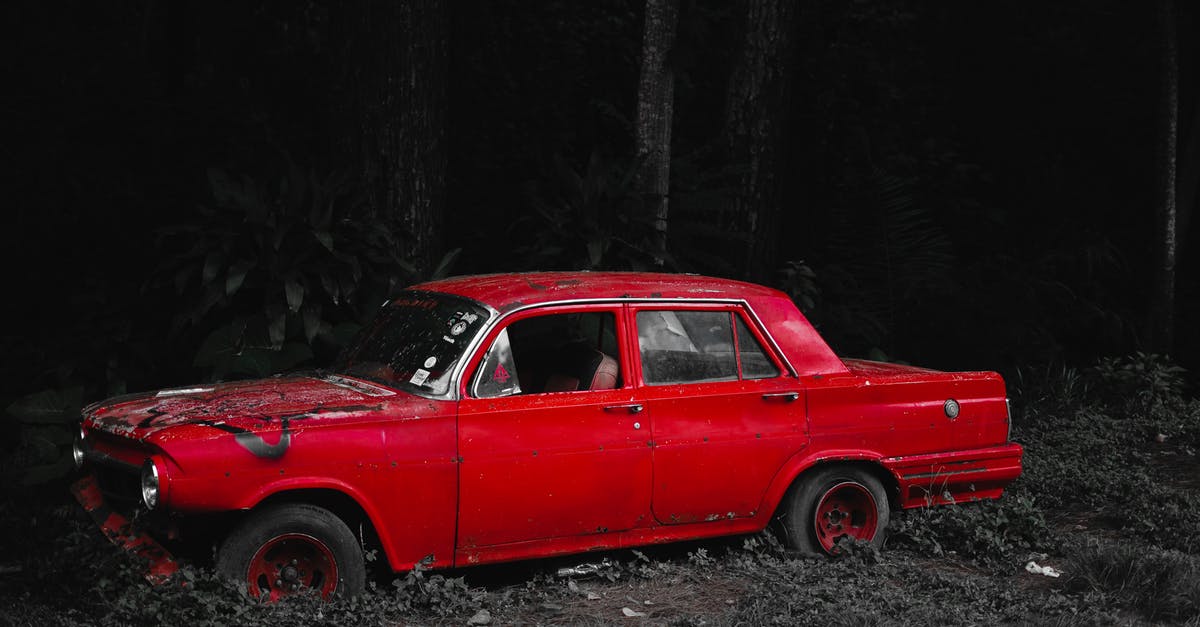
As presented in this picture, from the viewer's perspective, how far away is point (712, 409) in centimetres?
615

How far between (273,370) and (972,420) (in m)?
4.35

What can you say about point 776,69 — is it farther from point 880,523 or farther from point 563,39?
point 880,523

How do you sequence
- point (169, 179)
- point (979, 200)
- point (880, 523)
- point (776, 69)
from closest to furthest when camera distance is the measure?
point (880, 523) < point (169, 179) < point (776, 69) < point (979, 200)

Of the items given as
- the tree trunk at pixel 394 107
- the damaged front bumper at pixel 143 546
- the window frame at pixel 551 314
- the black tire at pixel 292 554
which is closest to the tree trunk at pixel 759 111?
the tree trunk at pixel 394 107

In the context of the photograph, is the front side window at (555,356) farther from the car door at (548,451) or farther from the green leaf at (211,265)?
the green leaf at (211,265)

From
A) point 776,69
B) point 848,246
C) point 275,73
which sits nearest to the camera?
point 776,69

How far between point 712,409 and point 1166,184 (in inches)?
349

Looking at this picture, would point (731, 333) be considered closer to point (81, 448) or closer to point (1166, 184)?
point (81, 448)

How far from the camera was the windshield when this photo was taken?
18.8 ft

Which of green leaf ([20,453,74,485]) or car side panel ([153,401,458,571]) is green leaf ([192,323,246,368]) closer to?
green leaf ([20,453,74,485])

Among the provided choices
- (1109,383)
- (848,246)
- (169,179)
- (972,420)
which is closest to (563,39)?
(848,246)

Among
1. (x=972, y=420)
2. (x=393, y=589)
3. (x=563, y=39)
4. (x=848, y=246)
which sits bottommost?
(x=393, y=589)

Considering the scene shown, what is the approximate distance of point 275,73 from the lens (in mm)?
13336

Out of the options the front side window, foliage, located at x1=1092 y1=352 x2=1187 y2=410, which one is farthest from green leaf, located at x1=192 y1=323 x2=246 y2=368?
foliage, located at x1=1092 y1=352 x2=1187 y2=410
